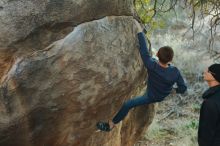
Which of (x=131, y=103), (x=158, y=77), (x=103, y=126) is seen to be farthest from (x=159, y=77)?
(x=103, y=126)

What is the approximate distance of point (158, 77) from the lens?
5.77m

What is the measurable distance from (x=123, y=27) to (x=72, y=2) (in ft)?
2.85

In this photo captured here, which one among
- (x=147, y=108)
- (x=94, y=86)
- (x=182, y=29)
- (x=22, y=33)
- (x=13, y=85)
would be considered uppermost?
(x=22, y=33)

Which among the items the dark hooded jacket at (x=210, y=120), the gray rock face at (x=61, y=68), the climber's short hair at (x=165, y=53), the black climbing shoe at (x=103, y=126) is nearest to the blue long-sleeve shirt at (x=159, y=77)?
the climber's short hair at (x=165, y=53)

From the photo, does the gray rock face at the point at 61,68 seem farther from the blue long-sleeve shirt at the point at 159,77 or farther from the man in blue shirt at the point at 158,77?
the blue long-sleeve shirt at the point at 159,77

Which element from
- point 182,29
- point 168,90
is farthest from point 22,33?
point 182,29

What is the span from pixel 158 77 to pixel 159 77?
0.05ft

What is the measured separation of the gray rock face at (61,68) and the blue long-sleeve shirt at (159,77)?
332 millimetres

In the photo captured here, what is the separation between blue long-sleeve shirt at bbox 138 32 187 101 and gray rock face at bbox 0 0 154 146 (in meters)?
0.33

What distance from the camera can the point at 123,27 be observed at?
6074 millimetres

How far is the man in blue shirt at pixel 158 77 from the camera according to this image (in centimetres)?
571

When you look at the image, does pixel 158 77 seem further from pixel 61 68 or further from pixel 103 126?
pixel 61 68

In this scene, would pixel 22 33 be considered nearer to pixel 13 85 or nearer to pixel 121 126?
pixel 13 85

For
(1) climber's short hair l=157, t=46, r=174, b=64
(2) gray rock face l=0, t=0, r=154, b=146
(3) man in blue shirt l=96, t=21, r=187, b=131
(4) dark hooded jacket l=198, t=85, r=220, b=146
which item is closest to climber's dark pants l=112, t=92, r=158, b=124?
(3) man in blue shirt l=96, t=21, r=187, b=131
